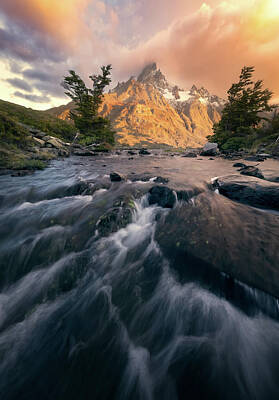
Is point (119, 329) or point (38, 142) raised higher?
point (38, 142)

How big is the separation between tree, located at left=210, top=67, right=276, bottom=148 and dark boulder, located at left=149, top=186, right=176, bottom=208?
2708 cm

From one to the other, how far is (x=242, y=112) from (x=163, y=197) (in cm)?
3389

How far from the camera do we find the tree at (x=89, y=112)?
2746 centimetres

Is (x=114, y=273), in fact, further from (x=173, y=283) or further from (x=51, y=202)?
(x=51, y=202)

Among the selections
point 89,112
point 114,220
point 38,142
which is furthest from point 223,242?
point 89,112

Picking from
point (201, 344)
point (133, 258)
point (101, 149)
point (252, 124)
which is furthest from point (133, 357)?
point (252, 124)

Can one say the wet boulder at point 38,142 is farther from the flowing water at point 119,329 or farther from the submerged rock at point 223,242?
the submerged rock at point 223,242

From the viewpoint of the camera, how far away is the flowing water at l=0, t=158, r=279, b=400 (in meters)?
1.48

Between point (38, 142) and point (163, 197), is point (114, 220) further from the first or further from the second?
point (38, 142)

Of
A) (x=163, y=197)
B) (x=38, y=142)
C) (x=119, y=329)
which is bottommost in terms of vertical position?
(x=119, y=329)

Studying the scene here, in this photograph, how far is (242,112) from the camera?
2733 centimetres

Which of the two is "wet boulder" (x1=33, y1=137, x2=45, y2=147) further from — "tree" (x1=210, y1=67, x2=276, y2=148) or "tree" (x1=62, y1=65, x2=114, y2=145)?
"tree" (x1=210, y1=67, x2=276, y2=148)

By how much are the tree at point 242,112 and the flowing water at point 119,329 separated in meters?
30.1

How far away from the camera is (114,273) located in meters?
2.73
